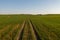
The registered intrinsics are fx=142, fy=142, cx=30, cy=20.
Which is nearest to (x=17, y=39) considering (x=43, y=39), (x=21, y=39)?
(x=21, y=39)

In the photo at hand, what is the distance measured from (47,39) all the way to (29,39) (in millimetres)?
2093

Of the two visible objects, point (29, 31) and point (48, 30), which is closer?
point (29, 31)

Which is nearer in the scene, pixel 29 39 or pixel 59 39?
pixel 29 39

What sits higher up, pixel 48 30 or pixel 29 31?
pixel 29 31

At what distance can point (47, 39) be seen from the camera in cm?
1563

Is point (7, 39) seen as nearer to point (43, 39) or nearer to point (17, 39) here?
point (17, 39)

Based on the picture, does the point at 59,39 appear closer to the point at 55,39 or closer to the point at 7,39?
the point at 55,39

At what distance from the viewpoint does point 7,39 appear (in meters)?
15.5

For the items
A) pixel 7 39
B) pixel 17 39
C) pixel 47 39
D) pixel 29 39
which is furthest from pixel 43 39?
pixel 7 39

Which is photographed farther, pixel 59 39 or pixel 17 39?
pixel 59 39

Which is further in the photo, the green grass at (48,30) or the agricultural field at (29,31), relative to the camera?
the green grass at (48,30)

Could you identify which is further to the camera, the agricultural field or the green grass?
the green grass

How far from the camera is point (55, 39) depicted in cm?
1586

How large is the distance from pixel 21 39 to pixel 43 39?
8.04 ft
